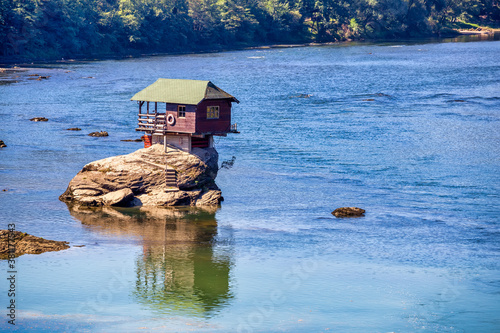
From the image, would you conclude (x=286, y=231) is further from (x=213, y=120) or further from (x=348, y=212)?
(x=213, y=120)

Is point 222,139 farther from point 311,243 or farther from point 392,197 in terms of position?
point 311,243

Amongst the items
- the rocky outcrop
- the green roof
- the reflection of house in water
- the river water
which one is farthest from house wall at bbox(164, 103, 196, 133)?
the river water

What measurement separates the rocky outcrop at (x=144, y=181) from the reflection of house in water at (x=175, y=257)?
53.2 inches

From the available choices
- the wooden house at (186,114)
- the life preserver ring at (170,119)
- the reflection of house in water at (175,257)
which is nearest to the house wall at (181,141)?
the wooden house at (186,114)

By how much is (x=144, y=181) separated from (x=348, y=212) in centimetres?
1680

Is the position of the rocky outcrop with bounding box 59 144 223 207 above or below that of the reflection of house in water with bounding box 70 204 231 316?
above

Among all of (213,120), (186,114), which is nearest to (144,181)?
(186,114)

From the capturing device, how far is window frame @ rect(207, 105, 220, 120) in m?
56.4

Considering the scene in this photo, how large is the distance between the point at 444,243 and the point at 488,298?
29.6 ft

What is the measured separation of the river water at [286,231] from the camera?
37438mm

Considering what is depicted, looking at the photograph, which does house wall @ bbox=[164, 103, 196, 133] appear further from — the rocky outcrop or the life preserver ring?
the rocky outcrop

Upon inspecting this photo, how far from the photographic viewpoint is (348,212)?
54.1 metres

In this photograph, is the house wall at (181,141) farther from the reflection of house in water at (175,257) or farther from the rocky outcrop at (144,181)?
the reflection of house in water at (175,257)

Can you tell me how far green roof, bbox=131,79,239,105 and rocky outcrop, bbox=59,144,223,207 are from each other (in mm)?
4110
